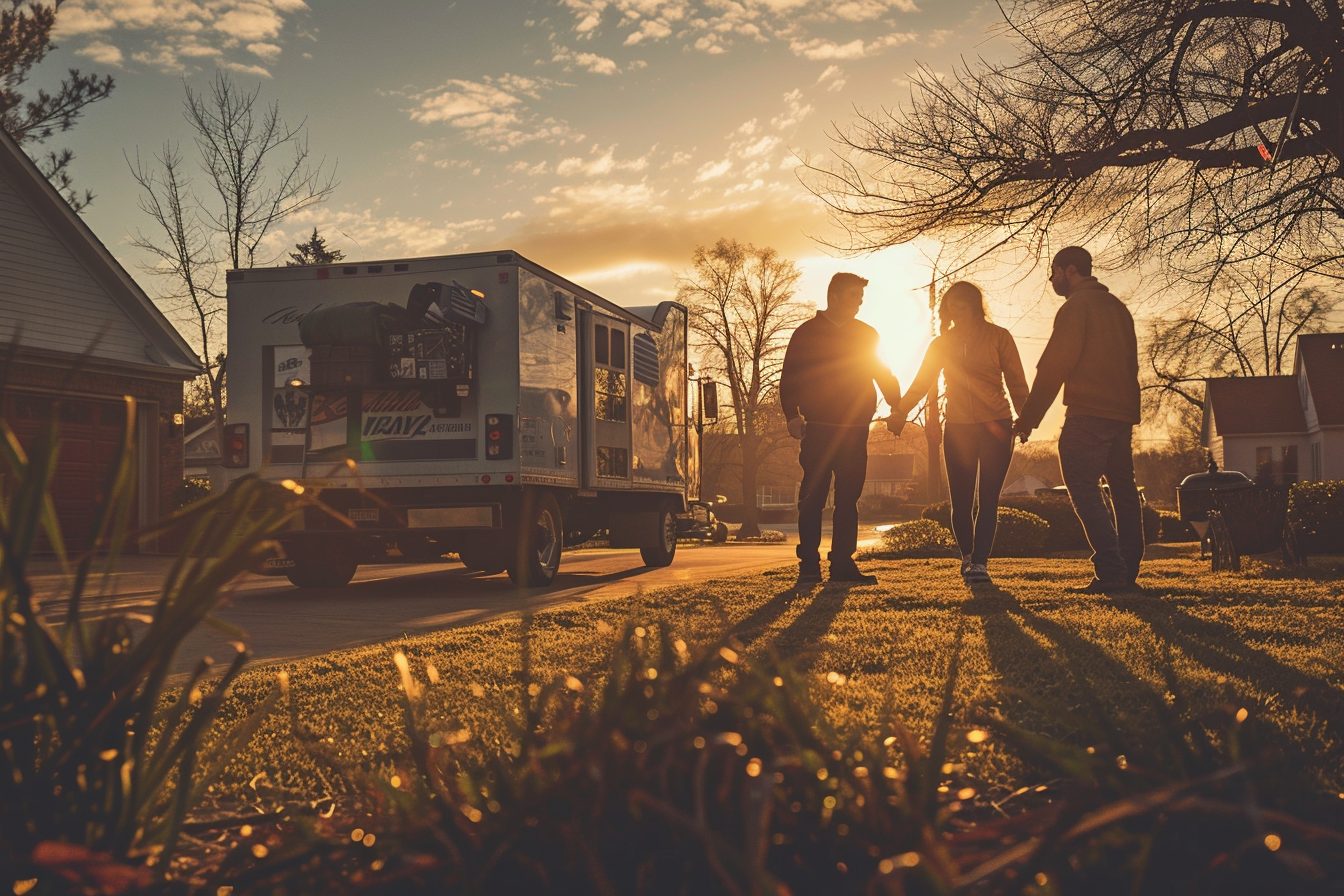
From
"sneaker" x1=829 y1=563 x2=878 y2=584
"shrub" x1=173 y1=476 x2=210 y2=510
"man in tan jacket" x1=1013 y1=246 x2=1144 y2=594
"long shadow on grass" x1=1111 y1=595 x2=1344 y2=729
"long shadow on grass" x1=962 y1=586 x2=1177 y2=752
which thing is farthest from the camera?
"shrub" x1=173 y1=476 x2=210 y2=510

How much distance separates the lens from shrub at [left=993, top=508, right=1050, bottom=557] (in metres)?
16.0

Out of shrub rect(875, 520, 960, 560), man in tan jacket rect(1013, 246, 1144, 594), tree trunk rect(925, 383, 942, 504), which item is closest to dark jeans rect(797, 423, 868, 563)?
man in tan jacket rect(1013, 246, 1144, 594)

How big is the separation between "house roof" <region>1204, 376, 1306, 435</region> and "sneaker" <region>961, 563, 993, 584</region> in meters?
42.0

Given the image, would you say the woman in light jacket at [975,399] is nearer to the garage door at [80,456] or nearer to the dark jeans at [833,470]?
the dark jeans at [833,470]

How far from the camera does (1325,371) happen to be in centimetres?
4112

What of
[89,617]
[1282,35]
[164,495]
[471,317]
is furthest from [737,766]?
[164,495]

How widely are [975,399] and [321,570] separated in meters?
6.76

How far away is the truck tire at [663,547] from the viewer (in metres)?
13.9

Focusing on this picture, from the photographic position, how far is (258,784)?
2.20 metres

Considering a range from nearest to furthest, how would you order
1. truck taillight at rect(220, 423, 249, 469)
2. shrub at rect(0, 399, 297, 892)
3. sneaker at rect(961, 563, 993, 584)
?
shrub at rect(0, 399, 297, 892)
sneaker at rect(961, 563, 993, 584)
truck taillight at rect(220, 423, 249, 469)

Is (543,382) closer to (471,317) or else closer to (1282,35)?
(471,317)

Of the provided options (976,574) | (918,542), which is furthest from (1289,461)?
(976,574)

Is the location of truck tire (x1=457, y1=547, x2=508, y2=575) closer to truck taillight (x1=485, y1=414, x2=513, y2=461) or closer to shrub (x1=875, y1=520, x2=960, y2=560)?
truck taillight (x1=485, y1=414, x2=513, y2=461)

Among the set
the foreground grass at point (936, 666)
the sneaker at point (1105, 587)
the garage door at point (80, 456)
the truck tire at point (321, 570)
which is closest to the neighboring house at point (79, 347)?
the garage door at point (80, 456)
